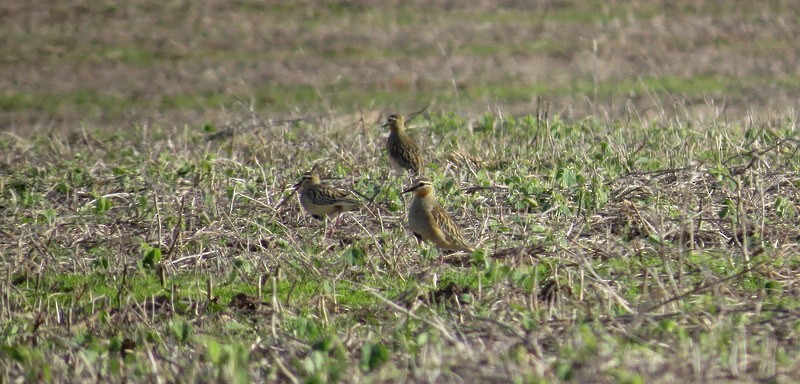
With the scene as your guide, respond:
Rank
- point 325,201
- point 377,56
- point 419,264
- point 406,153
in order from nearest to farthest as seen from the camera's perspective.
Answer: point 419,264
point 325,201
point 406,153
point 377,56

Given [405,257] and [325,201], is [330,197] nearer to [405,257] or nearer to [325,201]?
[325,201]

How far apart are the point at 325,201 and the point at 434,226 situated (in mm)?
1366

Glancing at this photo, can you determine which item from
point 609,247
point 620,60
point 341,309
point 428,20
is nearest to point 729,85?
point 620,60

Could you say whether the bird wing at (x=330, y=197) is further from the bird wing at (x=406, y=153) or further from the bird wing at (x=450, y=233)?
the bird wing at (x=406, y=153)

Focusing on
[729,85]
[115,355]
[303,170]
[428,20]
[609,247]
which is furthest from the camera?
[428,20]

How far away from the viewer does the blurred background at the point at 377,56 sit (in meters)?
22.2

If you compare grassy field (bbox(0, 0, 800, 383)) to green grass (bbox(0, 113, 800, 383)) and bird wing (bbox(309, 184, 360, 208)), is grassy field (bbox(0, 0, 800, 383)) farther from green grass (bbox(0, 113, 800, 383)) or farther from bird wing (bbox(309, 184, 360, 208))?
bird wing (bbox(309, 184, 360, 208))

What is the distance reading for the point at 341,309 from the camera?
7.29 metres

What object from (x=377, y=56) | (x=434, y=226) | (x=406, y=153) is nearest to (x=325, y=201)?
(x=434, y=226)

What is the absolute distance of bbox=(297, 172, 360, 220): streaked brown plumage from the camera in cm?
923

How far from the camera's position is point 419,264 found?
8.09 metres

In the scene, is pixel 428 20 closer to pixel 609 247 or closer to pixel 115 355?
pixel 609 247

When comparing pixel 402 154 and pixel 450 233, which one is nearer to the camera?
pixel 450 233

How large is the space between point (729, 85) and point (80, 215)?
52.0ft
